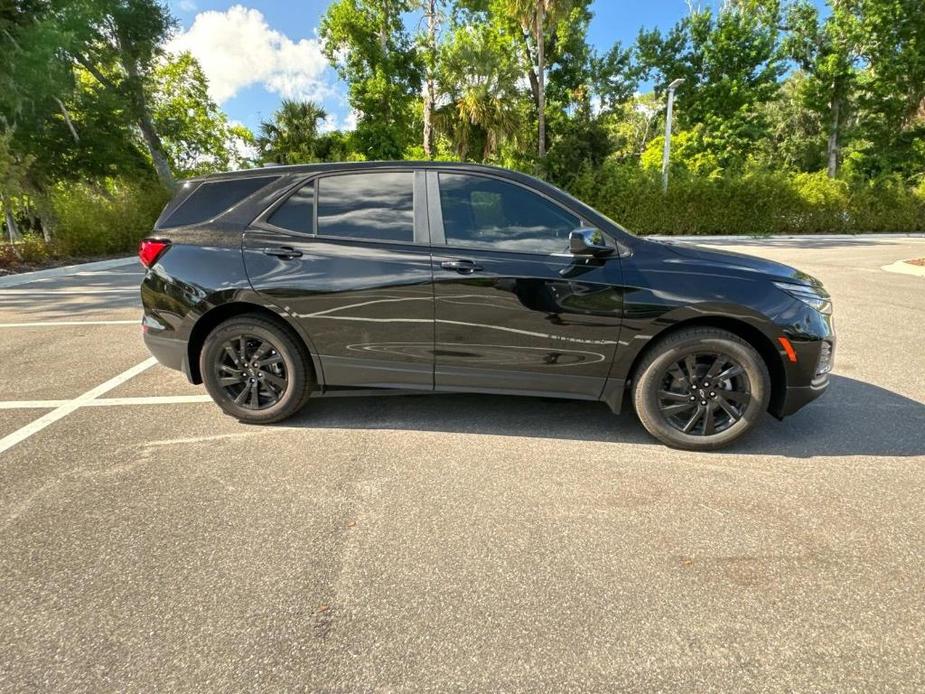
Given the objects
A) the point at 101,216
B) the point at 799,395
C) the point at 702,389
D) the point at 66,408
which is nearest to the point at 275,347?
the point at 66,408

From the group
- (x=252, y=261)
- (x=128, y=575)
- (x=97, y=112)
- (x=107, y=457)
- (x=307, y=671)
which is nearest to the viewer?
(x=307, y=671)

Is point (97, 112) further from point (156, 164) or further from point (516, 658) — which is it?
point (516, 658)

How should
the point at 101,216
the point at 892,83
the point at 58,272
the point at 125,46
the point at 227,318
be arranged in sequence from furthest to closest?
the point at 892,83
the point at 125,46
the point at 101,216
the point at 58,272
the point at 227,318

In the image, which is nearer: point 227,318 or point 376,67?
point 227,318

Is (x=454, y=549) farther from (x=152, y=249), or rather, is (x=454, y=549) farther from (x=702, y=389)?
(x=152, y=249)

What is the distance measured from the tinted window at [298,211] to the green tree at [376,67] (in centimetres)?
2328

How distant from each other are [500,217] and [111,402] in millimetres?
3326

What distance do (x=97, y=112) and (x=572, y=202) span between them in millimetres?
21572

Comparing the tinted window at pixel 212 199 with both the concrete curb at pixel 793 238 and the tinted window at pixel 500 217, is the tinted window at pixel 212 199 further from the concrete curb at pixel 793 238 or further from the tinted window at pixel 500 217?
the concrete curb at pixel 793 238

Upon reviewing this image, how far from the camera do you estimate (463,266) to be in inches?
114

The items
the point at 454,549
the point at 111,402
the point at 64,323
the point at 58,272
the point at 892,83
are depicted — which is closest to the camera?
the point at 454,549

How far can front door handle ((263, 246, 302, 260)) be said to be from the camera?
3.07 m

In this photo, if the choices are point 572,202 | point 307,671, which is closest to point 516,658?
point 307,671

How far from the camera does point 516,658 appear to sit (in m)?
1.62
